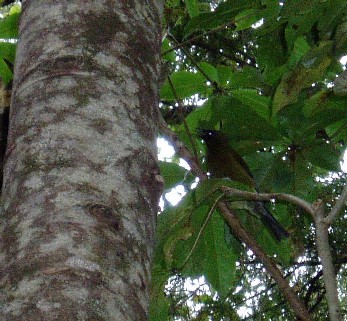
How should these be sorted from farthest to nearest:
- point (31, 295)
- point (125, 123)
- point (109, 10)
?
1. point (109, 10)
2. point (125, 123)
3. point (31, 295)

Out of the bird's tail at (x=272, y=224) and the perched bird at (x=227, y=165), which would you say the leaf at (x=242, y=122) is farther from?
the bird's tail at (x=272, y=224)

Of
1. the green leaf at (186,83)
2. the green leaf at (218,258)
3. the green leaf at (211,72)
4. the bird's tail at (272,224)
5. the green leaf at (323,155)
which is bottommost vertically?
the green leaf at (218,258)

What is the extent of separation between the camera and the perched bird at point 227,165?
1.95 meters

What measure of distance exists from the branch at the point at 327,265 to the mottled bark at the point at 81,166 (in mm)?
256

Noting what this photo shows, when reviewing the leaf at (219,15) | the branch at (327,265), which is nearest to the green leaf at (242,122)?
the leaf at (219,15)

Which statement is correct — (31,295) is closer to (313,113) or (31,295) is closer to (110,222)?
(110,222)

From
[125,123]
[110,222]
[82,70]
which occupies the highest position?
[82,70]

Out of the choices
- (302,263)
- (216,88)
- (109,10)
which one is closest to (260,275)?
(302,263)

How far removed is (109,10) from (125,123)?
0.91 ft

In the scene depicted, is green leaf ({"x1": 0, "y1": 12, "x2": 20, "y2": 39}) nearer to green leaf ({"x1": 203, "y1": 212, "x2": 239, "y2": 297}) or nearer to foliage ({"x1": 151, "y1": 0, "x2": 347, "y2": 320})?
foliage ({"x1": 151, "y1": 0, "x2": 347, "y2": 320})

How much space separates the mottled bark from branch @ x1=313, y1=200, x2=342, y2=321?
0.84 feet

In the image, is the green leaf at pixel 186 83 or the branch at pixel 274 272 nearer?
the branch at pixel 274 272

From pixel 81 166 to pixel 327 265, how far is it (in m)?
0.39

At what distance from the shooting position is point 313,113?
1.79m
